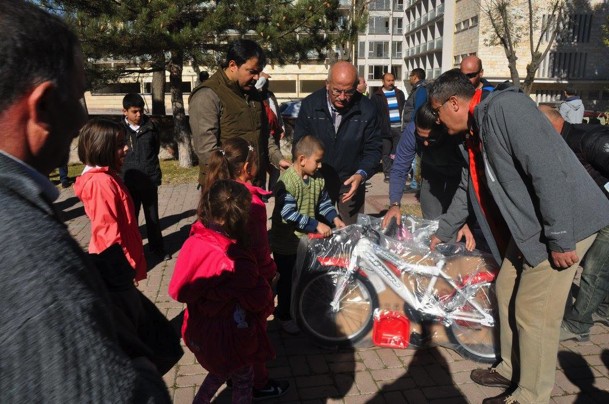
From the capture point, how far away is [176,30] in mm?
9445

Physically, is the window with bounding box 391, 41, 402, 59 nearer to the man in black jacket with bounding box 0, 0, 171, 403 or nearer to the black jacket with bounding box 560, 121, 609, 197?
the black jacket with bounding box 560, 121, 609, 197

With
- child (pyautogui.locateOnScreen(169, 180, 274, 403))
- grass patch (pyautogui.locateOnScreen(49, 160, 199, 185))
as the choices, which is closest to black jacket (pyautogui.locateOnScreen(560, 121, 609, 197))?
child (pyautogui.locateOnScreen(169, 180, 274, 403))

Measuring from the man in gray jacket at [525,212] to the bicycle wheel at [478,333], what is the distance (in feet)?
0.89

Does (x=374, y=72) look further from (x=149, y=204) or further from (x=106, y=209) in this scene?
(x=106, y=209)

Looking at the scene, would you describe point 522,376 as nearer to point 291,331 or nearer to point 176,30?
point 291,331

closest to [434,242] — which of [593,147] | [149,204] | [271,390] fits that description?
[593,147]

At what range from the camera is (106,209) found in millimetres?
3637

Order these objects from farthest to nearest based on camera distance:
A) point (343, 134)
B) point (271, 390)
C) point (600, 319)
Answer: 1. point (343, 134)
2. point (600, 319)
3. point (271, 390)

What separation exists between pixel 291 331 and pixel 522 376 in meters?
1.72

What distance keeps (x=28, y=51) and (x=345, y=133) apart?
12.1 feet

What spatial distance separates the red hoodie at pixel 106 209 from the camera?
362cm

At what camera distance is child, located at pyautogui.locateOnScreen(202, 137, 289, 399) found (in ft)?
10.4

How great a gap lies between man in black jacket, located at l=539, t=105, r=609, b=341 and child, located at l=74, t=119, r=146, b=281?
3.32 m

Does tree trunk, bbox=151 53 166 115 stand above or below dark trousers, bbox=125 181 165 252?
above
